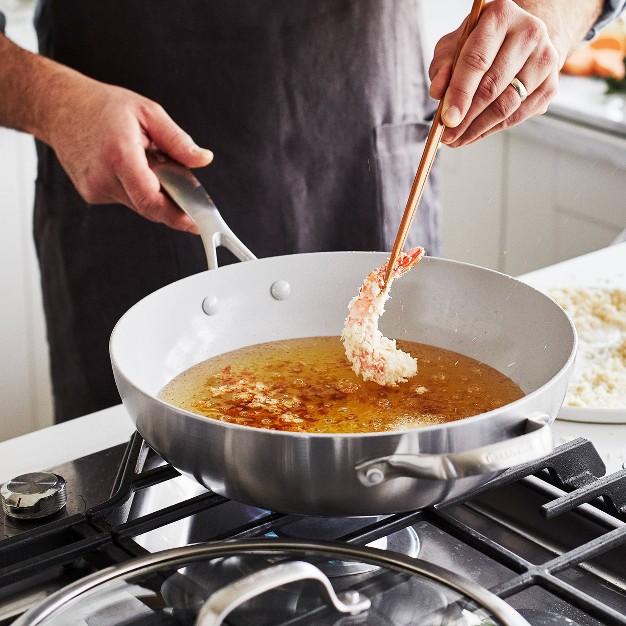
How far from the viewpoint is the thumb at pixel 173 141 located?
104 cm

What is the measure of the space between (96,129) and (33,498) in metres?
0.53

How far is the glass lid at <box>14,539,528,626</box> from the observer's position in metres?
0.55

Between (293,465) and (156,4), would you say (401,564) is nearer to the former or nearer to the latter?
(293,465)

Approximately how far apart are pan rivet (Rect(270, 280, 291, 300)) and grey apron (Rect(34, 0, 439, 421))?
0.56 metres

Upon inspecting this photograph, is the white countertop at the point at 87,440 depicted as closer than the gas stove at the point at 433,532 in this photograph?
No

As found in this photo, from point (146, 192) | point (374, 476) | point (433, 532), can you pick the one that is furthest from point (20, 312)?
point (374, 476)

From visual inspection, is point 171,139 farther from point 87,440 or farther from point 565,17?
point 565,17

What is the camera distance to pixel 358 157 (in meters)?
1.52

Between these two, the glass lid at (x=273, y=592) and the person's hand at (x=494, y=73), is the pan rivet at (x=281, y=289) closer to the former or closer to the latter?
the person's hand at (x=494, y=73)

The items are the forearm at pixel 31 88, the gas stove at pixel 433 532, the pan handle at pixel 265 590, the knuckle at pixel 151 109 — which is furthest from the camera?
the forearm at pixel 31 88

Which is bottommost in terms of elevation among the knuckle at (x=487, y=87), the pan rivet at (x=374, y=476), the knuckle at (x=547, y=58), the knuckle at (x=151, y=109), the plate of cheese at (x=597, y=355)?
the plate of cheese at (x=597, y=355)

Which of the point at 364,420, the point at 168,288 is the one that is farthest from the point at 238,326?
the point at 364,420

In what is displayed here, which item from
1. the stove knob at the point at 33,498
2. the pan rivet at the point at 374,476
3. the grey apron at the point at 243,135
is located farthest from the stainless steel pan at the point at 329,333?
the grey apron at the point at 243,135

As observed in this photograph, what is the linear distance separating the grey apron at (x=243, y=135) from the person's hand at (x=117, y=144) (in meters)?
0.17
